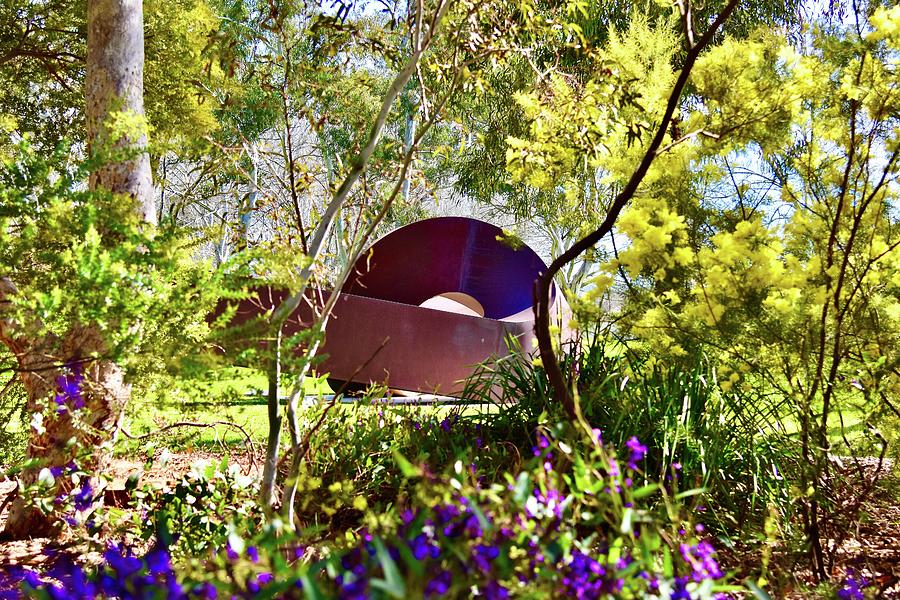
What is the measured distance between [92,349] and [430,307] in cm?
398

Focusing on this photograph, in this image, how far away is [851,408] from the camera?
2584 millimetres

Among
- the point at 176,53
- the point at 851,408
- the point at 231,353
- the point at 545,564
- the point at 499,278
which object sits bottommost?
the point at 545,564

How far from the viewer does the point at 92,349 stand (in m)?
2.47

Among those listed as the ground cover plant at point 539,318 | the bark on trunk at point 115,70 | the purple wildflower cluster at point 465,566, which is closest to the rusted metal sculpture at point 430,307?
the bark on trunk at point 115,70

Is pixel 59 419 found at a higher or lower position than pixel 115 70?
lower

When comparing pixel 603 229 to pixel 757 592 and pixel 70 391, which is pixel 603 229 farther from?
pixel 70 391

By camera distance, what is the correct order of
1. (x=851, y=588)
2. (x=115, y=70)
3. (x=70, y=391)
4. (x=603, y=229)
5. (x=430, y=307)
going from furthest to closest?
(x=430, y=307)
(x=115, y=70)
(x=70, y=391)
(x=603, y=229)
(x=851, y=588)

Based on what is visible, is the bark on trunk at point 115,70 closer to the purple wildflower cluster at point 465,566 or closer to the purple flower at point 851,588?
the purple wildflower cluster at point 465,566

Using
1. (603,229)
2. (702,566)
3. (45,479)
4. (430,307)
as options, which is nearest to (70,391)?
(45,479)

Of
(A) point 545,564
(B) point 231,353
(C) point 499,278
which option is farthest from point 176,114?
(A) point 545,564

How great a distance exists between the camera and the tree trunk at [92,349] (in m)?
2.21

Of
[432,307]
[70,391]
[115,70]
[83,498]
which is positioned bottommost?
[83,498]

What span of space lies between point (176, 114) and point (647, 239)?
17.4ft

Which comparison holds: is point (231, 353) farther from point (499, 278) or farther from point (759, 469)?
point (499, 278)
